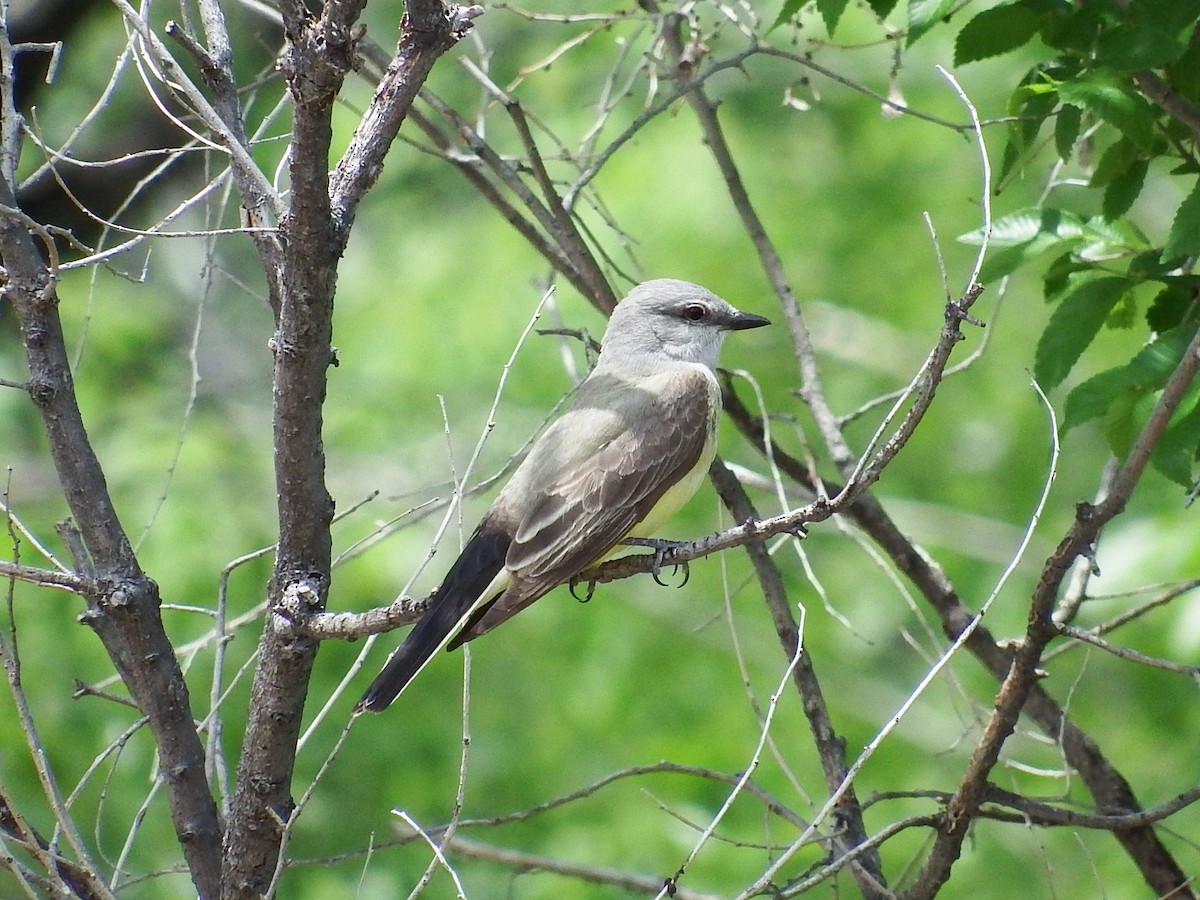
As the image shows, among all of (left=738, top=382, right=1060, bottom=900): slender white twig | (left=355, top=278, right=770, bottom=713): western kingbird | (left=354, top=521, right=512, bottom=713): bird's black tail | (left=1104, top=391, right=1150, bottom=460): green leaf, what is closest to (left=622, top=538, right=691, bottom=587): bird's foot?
(left=355, top=278, right=770, bottom=713): western kingbird

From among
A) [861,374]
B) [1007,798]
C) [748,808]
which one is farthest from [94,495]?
[861,374]

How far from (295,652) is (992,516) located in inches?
272

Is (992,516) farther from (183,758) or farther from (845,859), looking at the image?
(183,758)

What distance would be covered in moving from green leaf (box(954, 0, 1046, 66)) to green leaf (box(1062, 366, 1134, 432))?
824mm

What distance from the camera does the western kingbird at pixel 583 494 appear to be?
13.7ft

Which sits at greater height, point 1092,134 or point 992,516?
point 1092,134

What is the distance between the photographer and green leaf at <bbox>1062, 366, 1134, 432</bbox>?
3232 mm

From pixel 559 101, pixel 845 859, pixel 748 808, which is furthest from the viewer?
pixel 559 101

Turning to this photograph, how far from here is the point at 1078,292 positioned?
11.2 ft

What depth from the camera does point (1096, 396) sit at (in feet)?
10.7

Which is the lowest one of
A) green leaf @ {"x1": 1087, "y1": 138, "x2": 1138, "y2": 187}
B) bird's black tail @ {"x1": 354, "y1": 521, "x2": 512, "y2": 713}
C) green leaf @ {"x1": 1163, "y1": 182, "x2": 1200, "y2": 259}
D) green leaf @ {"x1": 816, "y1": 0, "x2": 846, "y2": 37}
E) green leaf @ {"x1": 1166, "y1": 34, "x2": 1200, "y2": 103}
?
bird's black tail @ {"x1": 354, "y1": 521, "x2": 512, "y2": 713}

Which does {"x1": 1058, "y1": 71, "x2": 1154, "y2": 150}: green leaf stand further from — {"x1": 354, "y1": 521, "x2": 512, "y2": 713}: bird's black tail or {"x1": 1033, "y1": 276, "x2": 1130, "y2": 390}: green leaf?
{"x1": 354, "y1": 521, "x2": 512, "y2": 713}: bird's black tail

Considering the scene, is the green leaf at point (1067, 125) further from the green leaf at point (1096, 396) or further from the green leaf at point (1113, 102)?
the green leaf at point (1096, 396)

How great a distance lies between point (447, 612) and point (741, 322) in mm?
2109
